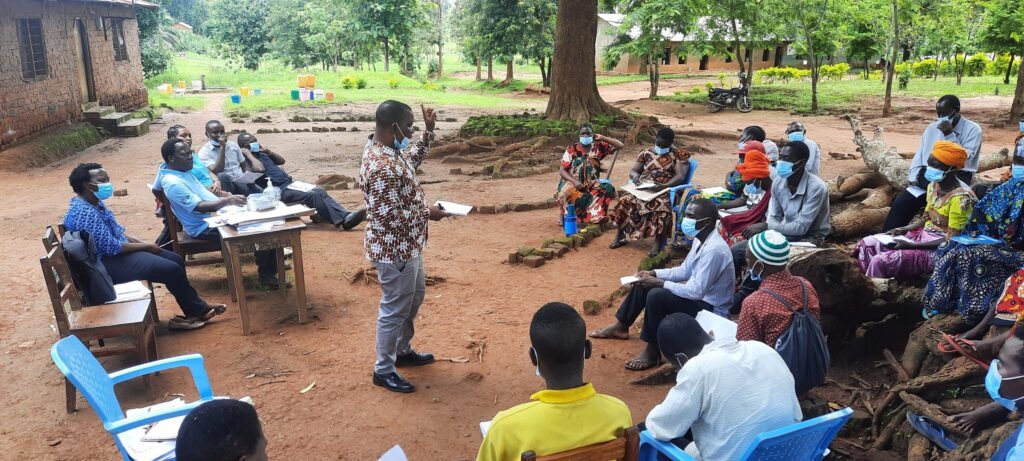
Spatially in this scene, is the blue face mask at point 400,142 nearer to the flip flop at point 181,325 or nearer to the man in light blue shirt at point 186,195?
the man in light blue shirt at point 186,195

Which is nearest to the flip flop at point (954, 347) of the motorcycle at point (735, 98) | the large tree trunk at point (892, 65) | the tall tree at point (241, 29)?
the large tree trunk at point (892, 65)

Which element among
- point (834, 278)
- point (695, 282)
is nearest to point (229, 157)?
point (695, 282)

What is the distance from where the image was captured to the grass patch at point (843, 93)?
23.5 m

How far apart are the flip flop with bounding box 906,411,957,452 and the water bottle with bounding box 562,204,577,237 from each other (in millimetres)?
4972

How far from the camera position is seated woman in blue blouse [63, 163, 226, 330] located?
16.6 ft

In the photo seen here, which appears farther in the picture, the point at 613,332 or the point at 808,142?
the point at 808,142

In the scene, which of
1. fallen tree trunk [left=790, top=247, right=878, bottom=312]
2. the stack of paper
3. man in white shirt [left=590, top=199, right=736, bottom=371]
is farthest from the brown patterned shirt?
fallen tree trunk [left=790, top=247, right=878, bottom=312]

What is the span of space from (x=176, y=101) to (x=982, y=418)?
26627 millimetres

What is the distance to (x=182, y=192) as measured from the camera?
6.02m

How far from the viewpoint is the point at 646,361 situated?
4930 mm

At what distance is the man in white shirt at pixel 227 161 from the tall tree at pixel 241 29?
103 ft

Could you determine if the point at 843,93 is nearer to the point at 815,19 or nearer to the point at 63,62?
the point at 815,19

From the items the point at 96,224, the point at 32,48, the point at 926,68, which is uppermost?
the point at 32,48

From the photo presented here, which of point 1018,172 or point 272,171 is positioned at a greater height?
point 1018,172
